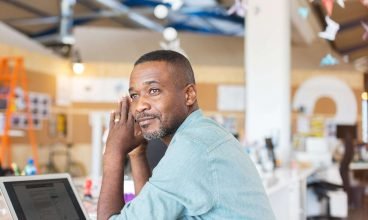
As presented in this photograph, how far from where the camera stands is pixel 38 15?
439 inches

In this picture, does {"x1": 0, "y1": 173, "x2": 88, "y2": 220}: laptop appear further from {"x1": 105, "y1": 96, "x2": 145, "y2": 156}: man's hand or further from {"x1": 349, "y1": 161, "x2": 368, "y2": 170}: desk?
{"x1": 349, "y1": 161, "x2": 368, "y2": 170}: desk

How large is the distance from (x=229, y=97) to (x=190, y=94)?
9515 millimetres

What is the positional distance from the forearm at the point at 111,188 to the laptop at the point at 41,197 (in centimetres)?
15

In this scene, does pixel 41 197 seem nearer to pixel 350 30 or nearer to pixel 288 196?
pixel 288 196

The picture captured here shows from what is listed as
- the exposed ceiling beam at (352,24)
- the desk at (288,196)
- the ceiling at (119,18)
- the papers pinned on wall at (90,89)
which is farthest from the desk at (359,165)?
the papers pinned on wall at (90,89)

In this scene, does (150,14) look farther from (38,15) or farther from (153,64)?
(153,64)

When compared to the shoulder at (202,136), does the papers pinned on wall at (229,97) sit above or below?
above

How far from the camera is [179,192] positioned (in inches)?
48.9

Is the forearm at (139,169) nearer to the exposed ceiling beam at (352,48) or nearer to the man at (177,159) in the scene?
the man at (177,159)

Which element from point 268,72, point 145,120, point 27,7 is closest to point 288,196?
point 268,72

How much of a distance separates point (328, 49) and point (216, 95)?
3077 mm

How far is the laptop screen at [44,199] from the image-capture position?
142 cm

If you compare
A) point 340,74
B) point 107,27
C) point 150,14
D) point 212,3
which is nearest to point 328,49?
point 340,74

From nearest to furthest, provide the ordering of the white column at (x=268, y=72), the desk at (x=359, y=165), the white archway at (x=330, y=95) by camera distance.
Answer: the white column at (x=268, y=72)
the desk at (x=359, y=165)
the white archway at (x=330, y=95)
